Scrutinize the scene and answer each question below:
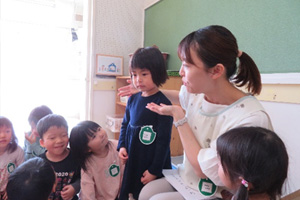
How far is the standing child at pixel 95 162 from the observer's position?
1.26m

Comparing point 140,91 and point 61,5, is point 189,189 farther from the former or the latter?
point 61,5

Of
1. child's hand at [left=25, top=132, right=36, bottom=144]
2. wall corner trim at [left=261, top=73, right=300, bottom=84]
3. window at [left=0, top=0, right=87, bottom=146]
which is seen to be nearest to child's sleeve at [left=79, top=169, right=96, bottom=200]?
child's hand at [left=25, top=132, right=36, bottom=144]

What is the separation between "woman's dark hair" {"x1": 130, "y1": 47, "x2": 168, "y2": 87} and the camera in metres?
1.19

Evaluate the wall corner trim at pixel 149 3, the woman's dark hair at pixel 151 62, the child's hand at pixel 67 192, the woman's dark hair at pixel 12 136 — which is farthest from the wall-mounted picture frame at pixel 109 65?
the child's hand at pixel 67 192

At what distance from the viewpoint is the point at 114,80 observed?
3.19m

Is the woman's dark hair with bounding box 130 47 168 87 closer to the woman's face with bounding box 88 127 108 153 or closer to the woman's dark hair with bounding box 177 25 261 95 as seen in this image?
the woman's dark hair with bounding box 177 25 261 95

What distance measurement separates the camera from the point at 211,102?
3.22 feet

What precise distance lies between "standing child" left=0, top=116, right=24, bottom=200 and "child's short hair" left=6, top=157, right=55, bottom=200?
2.12ft

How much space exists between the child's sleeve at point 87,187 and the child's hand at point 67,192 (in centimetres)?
6

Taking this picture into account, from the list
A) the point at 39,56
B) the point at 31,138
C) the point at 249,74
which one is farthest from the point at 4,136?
the point at 39,56

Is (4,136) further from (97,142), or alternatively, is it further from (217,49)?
(217,49)

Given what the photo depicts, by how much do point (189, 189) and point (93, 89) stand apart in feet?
7.84

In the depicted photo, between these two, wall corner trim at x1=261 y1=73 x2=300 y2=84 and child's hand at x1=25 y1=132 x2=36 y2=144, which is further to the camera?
child's hand at x1=25 y1=132 x2=36 y2=144

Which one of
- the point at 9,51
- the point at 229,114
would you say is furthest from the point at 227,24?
the point at 9,51
